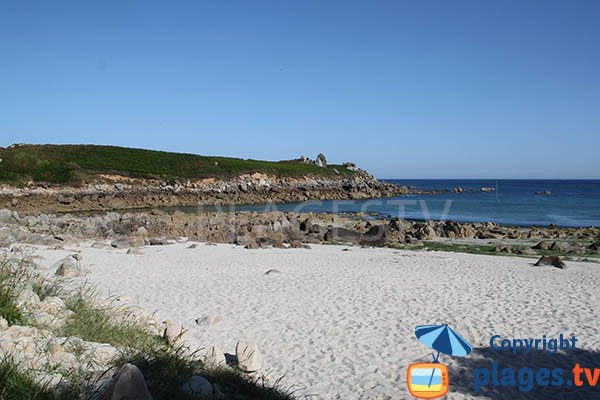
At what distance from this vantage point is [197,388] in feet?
14.5

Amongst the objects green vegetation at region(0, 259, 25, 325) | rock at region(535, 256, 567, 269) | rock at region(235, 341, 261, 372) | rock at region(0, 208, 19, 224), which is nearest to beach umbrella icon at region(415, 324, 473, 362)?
rock at region(235, 341, 261, 372)

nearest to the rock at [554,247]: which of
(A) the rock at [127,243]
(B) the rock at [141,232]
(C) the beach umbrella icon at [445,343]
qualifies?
(C) the beach umbrella icon at [445,343]

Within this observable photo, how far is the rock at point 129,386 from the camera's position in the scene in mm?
3558

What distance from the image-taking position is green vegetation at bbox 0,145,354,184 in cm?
4962

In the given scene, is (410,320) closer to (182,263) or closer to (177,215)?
(182,263)

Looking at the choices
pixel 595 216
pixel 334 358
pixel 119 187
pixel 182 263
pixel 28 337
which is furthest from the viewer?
pixel 119 187

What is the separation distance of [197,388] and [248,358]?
2.06 metres

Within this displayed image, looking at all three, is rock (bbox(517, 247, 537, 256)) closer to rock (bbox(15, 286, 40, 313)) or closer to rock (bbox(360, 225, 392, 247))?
rock (bbox(360, 225, 392, 247))

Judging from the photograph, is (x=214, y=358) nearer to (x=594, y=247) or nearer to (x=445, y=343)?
(x=445, y=343)

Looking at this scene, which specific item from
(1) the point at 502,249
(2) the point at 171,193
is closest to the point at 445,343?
(1) the point at 502,249

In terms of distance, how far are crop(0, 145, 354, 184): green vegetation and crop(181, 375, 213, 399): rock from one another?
162 ft

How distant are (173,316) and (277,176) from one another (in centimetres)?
6119

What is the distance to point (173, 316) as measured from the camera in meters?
9.54

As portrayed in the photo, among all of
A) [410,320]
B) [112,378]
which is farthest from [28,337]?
[410,320]
